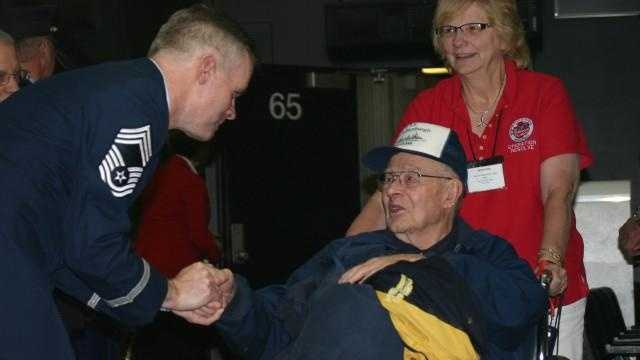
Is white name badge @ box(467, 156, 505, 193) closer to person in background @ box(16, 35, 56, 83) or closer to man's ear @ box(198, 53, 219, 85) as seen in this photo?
man's ear @ box(198, 53, 219, 85)

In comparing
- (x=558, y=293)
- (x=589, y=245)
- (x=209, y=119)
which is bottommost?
(x=589, y=245)

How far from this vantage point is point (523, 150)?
12.8ft

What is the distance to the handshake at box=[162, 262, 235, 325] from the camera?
9.96 feet

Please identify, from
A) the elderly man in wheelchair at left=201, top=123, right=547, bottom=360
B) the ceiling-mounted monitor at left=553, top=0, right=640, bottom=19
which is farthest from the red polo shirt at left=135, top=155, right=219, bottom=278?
the ceiling-mounted monitor at left=553, top=0, right=640, bottom=19

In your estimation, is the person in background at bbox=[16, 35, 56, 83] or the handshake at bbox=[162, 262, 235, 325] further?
the person in background at bbox=[16, 35, 56, 83]

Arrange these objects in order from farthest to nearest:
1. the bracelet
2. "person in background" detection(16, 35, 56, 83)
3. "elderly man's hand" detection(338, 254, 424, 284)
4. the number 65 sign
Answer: the number 65 sign < "person in background" detection(16, 35, 56, 83) < the bracelet < "elderly man's hand" detection(338, 254, 424, 284)

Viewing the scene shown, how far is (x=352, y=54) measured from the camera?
9.76 meters

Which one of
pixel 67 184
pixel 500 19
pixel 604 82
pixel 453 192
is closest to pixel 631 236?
pixel 500 19

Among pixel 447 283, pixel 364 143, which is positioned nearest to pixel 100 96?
pixel 447 283

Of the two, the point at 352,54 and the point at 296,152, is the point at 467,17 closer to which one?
the point at 296,152

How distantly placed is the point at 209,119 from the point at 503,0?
157 centimetres

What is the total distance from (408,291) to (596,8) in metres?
6.36

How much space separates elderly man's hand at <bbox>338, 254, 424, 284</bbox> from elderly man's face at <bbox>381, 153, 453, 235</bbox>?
30cm

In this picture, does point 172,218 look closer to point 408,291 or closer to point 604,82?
point 408,291
